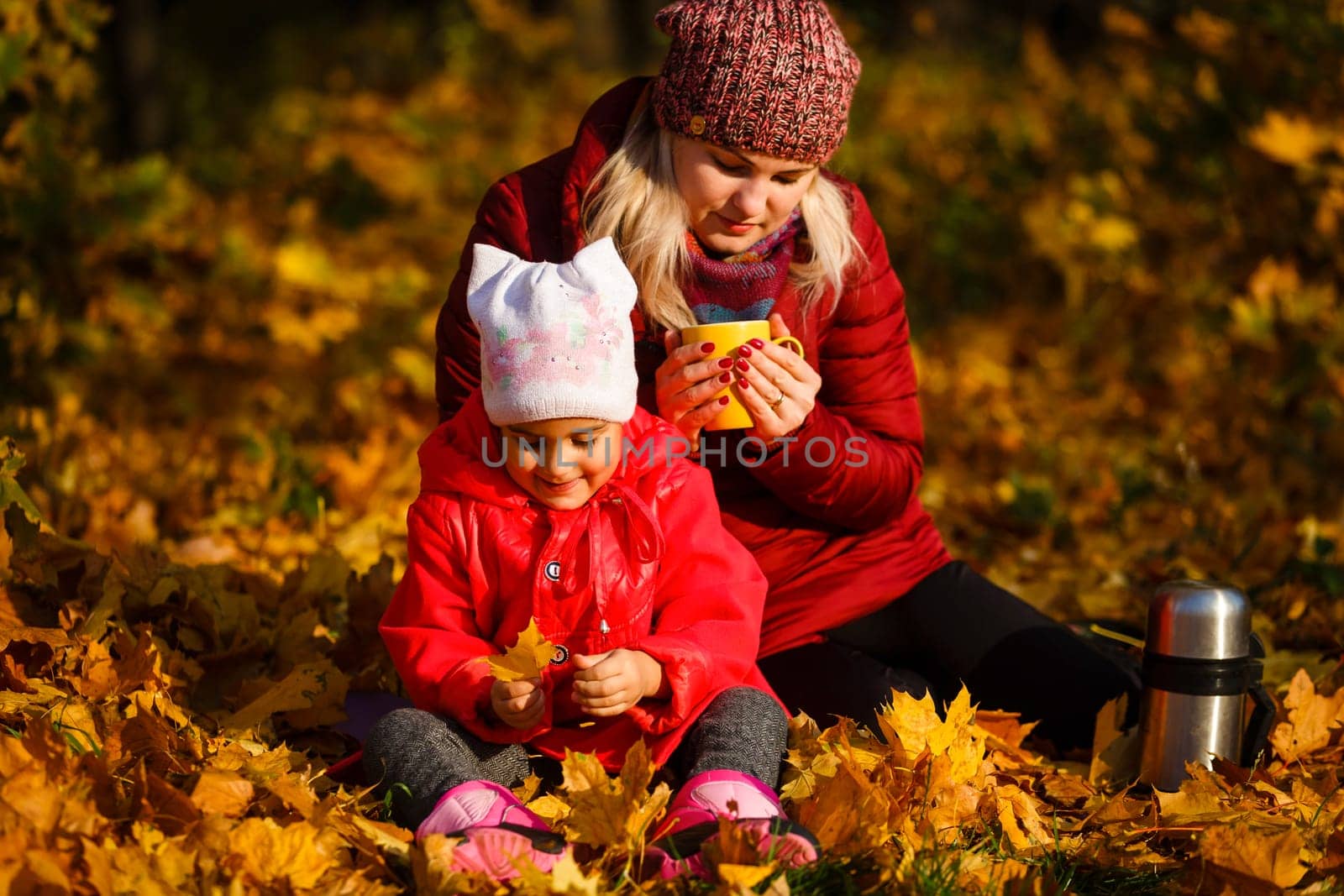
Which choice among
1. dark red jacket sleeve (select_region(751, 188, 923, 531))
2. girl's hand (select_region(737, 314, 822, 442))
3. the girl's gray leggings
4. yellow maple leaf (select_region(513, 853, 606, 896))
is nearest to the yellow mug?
girl's hand (select_region(737, 314, 822, 442))

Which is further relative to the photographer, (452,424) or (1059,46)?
(1059,46)

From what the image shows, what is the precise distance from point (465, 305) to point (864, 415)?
2.99 feet

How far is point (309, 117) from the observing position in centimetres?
1025

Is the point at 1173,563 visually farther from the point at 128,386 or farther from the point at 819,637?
the point at 128,386

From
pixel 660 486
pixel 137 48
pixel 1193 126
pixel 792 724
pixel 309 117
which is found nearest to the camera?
pixel 660 486

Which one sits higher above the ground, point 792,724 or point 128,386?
point 792,724

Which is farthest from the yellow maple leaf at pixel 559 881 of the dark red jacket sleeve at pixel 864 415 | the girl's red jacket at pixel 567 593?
the dark red jacket sleeve at pixel 864 415

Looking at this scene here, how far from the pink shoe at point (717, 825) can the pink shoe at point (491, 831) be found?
18cm

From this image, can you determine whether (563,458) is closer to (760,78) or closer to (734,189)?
(734,189)

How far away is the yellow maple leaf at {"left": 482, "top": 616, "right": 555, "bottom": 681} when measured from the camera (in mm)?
2438

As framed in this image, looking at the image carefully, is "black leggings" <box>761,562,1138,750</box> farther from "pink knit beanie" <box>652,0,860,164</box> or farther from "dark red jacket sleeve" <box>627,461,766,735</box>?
"pink knit beanie" <box>652,0,860,164</box>

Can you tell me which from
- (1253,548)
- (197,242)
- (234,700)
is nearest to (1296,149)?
(1253,548)

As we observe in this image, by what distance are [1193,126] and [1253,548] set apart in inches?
88.2

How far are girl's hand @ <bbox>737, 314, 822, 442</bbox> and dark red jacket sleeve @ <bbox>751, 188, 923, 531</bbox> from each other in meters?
0.16
